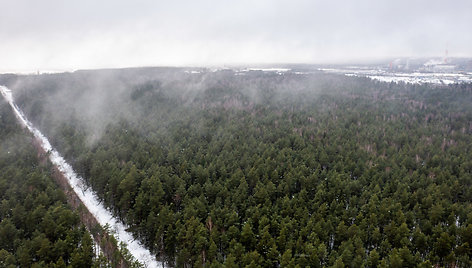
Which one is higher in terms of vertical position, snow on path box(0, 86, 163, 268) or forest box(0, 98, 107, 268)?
forest box(0, 98, 107, 268)

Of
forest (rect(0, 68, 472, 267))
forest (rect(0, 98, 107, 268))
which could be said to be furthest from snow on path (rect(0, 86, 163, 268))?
forest (rect(0, 98, 107, 268))

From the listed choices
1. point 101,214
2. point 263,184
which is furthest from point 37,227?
point 263,184

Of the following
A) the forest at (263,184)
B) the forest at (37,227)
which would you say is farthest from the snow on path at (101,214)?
the forest at (37,227)

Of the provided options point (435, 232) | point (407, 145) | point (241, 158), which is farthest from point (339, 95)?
point (435, 232)

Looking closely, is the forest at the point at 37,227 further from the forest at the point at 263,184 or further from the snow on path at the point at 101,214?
the snow on path at the point at 101,214

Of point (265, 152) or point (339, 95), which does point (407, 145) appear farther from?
point (339, 95)

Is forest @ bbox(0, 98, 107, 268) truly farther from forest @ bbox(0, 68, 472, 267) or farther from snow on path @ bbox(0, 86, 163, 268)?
snow on path @ bbox(0, 86, 163, 268)

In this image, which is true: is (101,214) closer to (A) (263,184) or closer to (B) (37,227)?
(B) (37,227)

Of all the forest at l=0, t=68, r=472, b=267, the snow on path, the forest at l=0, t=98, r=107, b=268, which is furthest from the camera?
the snow on path
